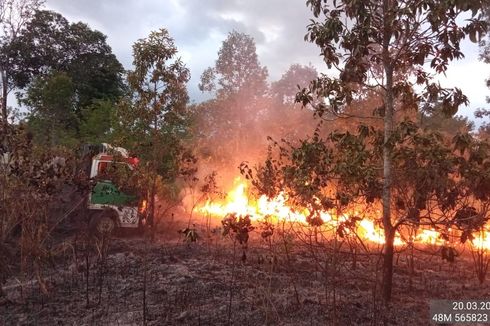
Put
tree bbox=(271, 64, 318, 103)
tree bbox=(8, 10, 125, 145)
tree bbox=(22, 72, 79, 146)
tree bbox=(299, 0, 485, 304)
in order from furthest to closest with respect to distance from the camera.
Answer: tree bbox=(271, 64, 318, 103)
tree bbox=(8, 10, 125, 145)
tree bbox=(22, 72, 79, 146)
tree bbox=(299, 0, 485, 304)

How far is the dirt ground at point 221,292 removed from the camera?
21.3 ft

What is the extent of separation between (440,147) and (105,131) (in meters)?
25.2

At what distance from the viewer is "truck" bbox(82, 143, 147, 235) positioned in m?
13.1

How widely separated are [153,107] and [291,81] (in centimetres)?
5036

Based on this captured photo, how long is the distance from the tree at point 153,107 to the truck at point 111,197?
575 mm

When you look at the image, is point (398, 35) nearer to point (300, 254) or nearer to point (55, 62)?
point (300, 254)

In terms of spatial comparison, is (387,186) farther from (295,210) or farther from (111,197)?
(111,197)

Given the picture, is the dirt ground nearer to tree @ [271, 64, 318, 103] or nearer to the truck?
the truck

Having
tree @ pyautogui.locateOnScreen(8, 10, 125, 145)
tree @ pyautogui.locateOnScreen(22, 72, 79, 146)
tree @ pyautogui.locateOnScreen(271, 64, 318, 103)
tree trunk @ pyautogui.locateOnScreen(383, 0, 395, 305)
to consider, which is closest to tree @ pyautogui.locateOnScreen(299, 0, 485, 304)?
tree trunk @ pyautogui.locateOnScreen(383, 0, 395, 305)

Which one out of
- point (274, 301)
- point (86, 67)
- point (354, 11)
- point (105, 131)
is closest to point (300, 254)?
point (274, 301)

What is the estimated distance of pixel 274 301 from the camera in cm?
711

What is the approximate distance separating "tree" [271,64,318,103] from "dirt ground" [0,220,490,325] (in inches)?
1956

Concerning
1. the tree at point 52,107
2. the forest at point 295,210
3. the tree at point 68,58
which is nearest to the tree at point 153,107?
the forest at point 295,210

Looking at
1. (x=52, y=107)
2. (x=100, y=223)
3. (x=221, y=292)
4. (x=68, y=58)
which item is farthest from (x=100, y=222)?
(x=68, y=58)
